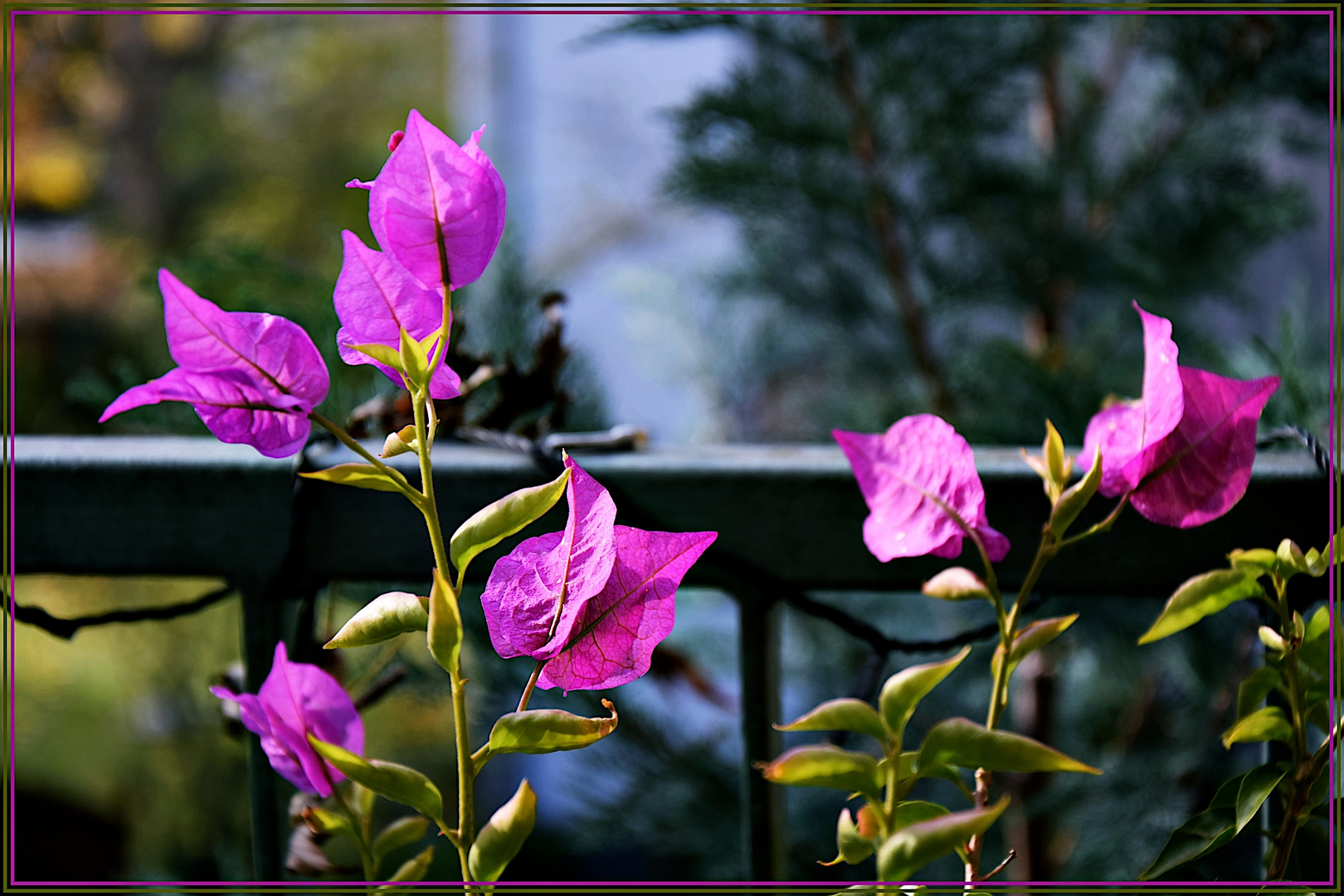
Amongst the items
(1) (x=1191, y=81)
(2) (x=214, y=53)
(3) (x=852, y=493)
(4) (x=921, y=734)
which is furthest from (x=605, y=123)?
(2) (x=214, y=53)

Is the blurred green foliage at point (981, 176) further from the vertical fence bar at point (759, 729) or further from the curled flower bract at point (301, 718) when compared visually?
the curled flower bract at point (301, 718)

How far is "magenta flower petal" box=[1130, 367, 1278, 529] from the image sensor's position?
0.18 meters

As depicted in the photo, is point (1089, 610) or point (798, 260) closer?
point (1089, 610)

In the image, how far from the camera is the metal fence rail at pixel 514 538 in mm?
238

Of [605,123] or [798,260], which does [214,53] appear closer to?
[605,123]

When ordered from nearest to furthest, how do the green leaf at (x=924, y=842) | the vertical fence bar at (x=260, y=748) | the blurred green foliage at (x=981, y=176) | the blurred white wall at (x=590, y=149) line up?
the green leaf at (x=924, y=842) → the vertical fence bar at (x=260, y=748) → the blurred green foliage at (x=981, y=176) → the blurred white wall at (x=590, y=149)

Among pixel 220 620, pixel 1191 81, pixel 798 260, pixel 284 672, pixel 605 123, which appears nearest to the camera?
pixel 284 672

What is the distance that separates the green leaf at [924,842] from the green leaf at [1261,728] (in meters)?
0.07

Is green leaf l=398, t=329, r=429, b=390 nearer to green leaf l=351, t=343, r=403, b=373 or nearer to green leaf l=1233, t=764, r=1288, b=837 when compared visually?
green leaf l=351, t=343, r=403, b=373

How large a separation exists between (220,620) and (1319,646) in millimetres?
1737

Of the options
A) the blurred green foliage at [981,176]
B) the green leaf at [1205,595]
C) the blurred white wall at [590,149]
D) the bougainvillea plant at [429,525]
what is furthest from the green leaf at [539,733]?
the blurred white wall at [590,149]

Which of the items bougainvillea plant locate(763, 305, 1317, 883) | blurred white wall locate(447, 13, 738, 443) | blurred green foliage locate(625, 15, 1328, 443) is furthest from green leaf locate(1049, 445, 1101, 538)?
blurred white wall locate(447, 13, 738, 443)

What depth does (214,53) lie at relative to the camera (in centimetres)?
416

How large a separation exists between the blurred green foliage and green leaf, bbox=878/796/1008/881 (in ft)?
1.33
